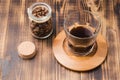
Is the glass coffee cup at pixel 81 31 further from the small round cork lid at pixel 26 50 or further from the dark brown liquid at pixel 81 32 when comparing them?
the small round cork lid at pixel 26 50

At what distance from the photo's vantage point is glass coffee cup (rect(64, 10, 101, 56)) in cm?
93

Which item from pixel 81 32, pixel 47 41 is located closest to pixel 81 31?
pixel 81 32

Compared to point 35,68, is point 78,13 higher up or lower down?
higher up

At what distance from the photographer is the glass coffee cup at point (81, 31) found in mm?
934

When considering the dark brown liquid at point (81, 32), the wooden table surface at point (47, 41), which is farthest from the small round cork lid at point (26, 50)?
the dark brown liquid at point (81, 32)

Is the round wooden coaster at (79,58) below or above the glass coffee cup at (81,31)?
below

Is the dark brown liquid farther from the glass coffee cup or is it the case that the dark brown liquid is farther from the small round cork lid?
the small round cork lid

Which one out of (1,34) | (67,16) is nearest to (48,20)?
(67,16)

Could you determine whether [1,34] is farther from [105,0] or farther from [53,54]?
A: [105,0]

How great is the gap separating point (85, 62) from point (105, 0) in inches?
10.9

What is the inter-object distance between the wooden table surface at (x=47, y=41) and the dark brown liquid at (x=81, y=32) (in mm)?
83

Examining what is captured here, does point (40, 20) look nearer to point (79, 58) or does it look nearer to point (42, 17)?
point (42, 17)

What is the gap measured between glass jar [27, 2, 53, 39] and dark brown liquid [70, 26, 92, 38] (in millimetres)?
91

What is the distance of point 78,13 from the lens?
1.02 m
